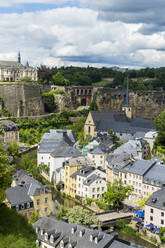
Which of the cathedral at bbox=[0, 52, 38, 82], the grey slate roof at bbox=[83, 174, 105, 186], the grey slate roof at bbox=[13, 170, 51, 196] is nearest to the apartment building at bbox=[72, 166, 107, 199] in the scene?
the grey slate roof at bbox=[83, 174, 105, 186]

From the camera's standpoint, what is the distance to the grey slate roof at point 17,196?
31478mm

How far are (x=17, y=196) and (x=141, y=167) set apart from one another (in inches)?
590

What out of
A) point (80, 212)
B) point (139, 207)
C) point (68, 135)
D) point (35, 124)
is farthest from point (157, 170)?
point (35, 124)

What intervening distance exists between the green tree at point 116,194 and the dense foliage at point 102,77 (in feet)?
168

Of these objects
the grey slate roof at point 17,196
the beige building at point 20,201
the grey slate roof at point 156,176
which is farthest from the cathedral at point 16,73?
the beige building at point 20,201

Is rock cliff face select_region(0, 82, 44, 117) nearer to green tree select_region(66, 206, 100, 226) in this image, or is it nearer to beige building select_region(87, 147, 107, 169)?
beige building select_region(87, 147, 107, 169)

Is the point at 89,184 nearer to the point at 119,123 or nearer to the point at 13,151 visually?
the point at 13,151

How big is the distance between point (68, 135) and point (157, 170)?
2288 centimetres

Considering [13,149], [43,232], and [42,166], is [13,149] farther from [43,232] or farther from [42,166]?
[43,232]

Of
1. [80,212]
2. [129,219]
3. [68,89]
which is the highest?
[68,89]

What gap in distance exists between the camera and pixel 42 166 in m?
49.4

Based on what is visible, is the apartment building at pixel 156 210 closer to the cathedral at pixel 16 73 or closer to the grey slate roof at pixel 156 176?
the grey slate roof at pixel 156 176

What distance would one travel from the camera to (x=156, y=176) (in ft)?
124

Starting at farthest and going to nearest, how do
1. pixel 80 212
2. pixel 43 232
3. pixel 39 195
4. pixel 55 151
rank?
1. pixel 55 151
2. pixel 39 195
3. pixel 80 212
4. pixel 43 232
